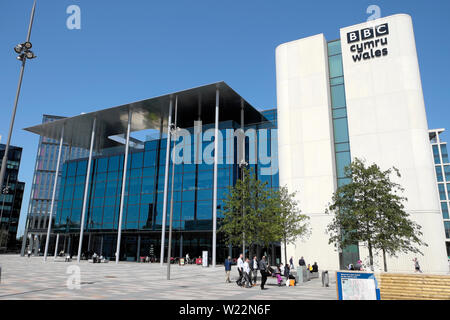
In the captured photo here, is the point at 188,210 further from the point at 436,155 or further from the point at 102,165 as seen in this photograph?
the point at 436,155

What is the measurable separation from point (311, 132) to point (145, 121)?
24.7 metres

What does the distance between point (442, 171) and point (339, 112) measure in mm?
78317

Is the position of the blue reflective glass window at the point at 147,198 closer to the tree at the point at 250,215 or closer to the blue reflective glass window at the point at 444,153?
the tree at the point at 250,215

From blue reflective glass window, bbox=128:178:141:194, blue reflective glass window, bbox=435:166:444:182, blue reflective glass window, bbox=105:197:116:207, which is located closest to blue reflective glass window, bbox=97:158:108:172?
blue reflective glass window, bbox=105:197:116:207

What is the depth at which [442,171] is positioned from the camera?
94.3 metres

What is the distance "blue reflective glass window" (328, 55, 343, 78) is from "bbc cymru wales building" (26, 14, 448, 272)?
0.12 meters

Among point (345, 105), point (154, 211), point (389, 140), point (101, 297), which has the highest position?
point (345, 105)

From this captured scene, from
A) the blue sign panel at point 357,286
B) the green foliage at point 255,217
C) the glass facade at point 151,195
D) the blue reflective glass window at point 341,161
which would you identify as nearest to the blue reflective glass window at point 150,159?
the glass facade at point 151,195

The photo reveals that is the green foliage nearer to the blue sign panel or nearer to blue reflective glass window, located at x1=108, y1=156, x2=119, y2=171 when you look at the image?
the blue sign panel

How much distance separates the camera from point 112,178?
50.5m

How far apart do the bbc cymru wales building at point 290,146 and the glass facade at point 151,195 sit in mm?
148
